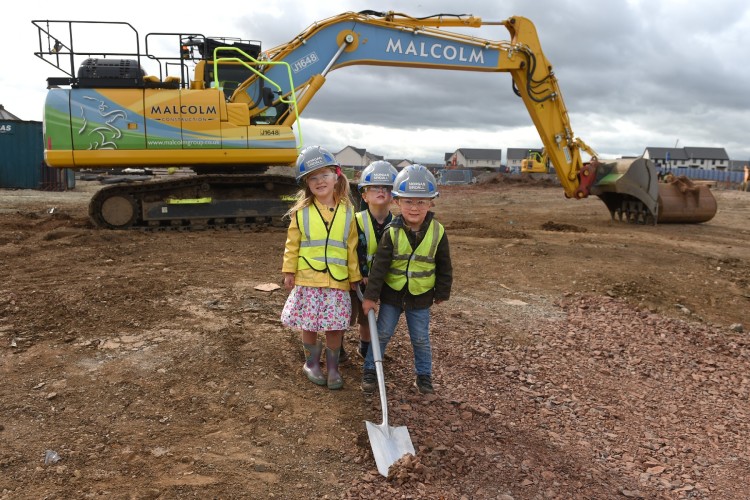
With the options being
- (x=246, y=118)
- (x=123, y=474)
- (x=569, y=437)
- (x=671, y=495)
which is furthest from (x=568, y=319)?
(x=246, y=118)

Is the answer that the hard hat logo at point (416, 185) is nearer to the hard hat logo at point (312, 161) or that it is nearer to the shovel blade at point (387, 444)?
the hard hat logo at point (312, 161)

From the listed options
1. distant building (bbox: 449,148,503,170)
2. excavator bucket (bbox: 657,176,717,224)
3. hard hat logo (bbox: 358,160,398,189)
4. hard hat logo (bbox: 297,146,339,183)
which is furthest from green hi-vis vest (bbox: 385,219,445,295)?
distant building (bbox: 449,148,503,170)

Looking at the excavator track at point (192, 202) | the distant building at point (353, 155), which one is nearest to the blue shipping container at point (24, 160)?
the excavator track at point (192, 202)

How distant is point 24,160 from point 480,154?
89.4 m

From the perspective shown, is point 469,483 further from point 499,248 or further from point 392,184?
point 499,248

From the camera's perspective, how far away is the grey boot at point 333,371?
4.04 meters

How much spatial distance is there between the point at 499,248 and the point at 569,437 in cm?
641

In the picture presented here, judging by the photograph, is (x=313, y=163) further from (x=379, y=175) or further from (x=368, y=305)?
Result: (x=368, y=305)

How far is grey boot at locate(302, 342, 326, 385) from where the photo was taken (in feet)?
13.5

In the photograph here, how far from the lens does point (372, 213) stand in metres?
4.27

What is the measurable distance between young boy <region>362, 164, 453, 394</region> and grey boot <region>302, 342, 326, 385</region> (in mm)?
318

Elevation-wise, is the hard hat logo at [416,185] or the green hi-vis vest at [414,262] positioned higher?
the hard hat logo at [416,185]

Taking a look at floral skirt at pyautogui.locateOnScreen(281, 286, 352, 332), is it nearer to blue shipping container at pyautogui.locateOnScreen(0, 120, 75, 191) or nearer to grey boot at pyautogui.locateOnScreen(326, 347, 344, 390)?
grey boot at pyautogui.locateOnScreen(326, 347, 344, 390)

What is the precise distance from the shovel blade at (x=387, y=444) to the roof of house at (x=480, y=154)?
336ft
